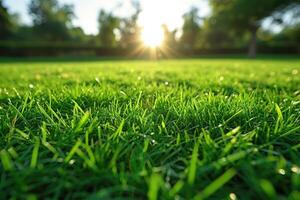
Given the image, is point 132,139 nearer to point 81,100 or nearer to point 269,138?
point 269,138

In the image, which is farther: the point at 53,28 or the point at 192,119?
the point at 53,28

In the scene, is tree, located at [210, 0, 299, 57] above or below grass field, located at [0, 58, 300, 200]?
above

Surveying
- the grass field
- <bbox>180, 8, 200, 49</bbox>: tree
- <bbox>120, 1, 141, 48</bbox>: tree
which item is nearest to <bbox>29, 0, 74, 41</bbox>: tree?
<bbox>120, 1, 141, 48</bbox>: tree

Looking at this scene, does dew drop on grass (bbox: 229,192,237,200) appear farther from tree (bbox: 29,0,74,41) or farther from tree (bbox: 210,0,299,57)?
tree (bbox: 29,0,74,41)

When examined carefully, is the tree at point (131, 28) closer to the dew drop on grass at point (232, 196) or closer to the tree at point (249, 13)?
the tree at point (249, 13)

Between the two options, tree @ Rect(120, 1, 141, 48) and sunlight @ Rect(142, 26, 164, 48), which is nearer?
sunlight @ Rect(142, 26, 164, 48)

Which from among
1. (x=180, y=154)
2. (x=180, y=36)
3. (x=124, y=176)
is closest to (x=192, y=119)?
(x=180, y=154)

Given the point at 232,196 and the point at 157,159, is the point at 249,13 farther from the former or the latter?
the point at 232,196
